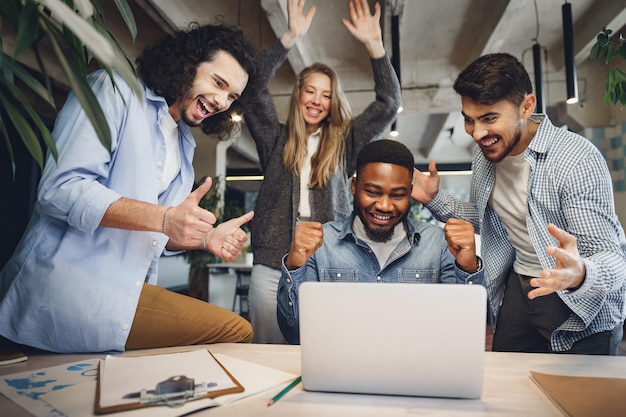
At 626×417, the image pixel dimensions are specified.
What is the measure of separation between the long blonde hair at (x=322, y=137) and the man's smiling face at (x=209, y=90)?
1.67 feet

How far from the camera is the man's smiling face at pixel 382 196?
5.49 feet

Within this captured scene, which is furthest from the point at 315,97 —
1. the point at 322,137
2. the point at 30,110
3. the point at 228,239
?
the point at 30,110

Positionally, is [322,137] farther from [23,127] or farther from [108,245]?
[23,127]

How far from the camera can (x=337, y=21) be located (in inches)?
187

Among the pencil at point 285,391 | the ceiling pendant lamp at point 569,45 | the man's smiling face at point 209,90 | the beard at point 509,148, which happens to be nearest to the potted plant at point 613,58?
the beard at point 509,148

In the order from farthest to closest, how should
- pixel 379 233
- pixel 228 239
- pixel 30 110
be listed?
pixel 379 233 < pixel 228 239 < pixel 30 110

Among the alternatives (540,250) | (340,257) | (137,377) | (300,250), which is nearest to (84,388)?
(137,377)

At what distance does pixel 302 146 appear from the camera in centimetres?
208

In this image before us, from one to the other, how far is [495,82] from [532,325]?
941 mm

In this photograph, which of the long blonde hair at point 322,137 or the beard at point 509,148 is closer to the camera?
the beard at point 509,148

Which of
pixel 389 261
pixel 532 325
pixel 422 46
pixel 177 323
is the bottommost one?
pixel 532 325

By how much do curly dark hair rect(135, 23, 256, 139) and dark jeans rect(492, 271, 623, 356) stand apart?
4.62 ft

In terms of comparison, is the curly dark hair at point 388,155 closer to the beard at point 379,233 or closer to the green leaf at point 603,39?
the beard at point 379,233

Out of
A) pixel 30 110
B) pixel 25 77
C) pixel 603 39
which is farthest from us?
pixel 603 39
